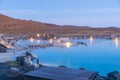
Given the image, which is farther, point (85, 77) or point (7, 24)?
point (7, 24)

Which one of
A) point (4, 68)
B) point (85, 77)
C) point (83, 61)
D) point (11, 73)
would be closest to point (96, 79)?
point (85, 77)

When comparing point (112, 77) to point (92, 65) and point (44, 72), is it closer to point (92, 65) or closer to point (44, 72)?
point (44, 72)

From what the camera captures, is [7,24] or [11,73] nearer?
[11,73]

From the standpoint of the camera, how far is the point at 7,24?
34.1 meters

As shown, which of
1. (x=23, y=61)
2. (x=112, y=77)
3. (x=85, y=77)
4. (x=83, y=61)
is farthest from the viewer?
(x=83, y=61)

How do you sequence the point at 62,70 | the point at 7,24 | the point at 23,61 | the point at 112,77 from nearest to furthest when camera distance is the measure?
the point at 62,70 → the point at 112,77 → the point at 23,61 → the point at 7,24

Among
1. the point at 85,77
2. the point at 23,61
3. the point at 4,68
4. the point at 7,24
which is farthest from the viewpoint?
the point at 7,24

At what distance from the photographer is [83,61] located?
939 centimetres

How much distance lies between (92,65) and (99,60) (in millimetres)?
857

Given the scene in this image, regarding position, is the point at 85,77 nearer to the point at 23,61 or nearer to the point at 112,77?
the point at 112,77

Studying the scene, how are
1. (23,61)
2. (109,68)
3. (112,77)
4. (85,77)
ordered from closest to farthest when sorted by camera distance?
(85,77)
(112,77)
(23,61)
(109,68)

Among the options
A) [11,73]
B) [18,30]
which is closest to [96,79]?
[11,73]

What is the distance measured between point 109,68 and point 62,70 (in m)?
2.80

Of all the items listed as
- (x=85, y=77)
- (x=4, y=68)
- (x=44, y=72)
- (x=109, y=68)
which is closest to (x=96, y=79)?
(x=85, y=77)
